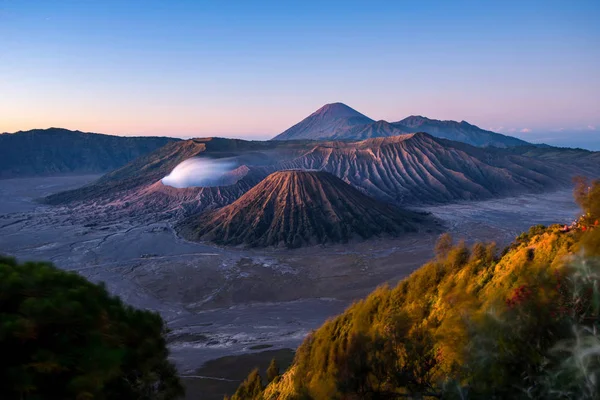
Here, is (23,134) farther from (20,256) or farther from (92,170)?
(20,256)

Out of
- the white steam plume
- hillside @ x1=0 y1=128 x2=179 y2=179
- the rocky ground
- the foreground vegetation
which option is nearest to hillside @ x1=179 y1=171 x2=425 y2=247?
the rocky ground

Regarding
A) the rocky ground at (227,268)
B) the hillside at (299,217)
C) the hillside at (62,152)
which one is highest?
the hillside at (62,152)

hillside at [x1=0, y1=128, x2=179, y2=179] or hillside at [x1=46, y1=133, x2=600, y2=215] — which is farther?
hillside at [x1=0, y1=128, x2=179, y2=179]

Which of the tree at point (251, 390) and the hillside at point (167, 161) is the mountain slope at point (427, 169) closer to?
the hillside at point (167, 161)

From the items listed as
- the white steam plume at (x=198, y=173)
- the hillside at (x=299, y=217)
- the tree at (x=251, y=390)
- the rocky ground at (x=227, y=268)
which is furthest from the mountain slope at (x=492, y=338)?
the white steam plume at (x=198, y=173)

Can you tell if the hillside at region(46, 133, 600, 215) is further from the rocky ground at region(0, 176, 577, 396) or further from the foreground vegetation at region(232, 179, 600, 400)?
the foreground vegetation at region(232, 179, 600, 400)

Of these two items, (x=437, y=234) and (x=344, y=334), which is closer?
(x=344, y=334)

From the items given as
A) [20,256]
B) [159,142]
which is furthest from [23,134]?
[20,256]
